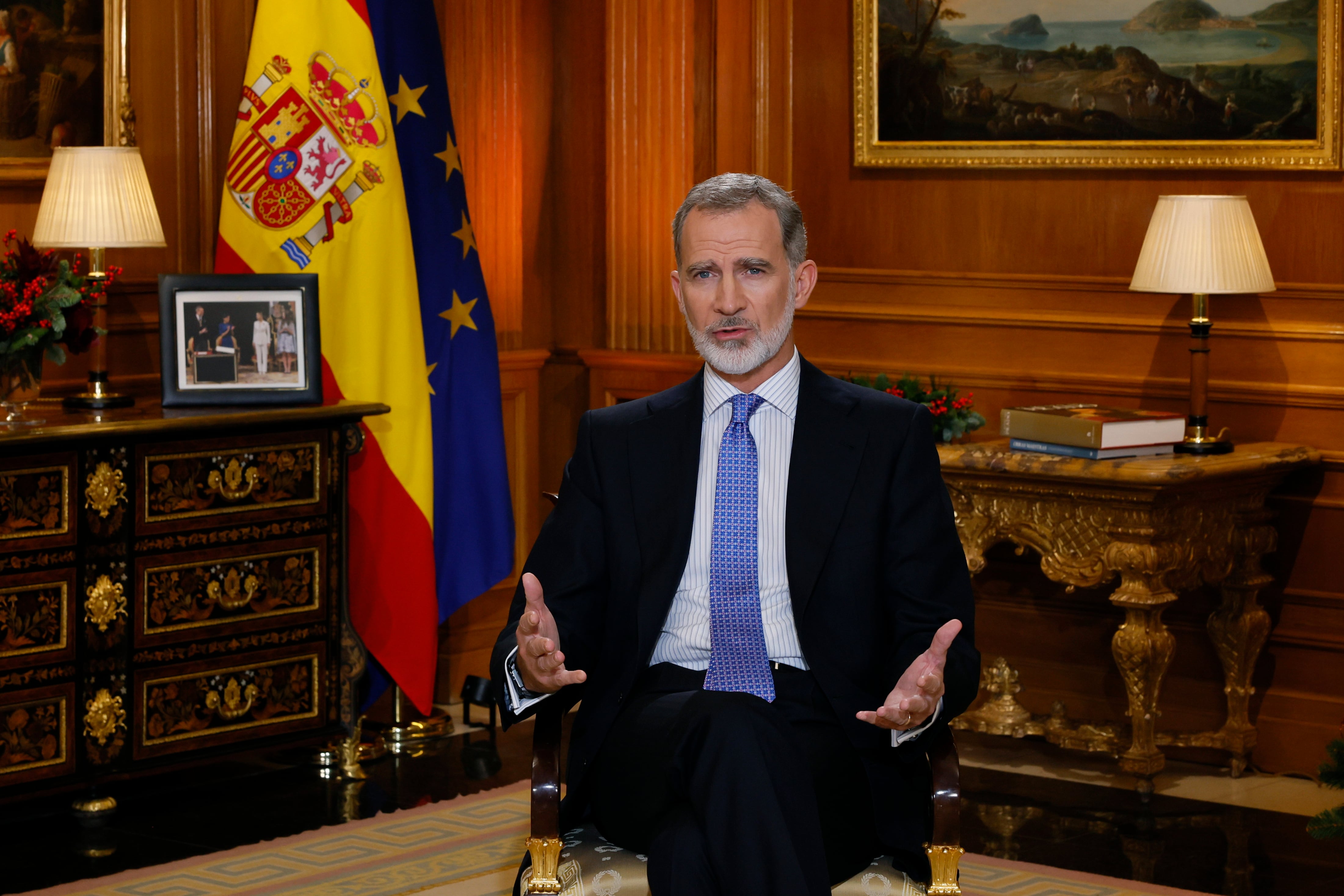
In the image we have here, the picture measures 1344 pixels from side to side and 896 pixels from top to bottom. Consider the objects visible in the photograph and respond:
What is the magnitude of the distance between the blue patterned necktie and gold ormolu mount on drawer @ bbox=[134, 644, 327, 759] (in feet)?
7.55

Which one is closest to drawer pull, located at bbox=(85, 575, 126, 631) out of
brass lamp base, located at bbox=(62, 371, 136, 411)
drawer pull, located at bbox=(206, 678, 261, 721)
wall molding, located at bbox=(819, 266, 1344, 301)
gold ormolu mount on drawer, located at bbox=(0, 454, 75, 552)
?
gold ormolu mount on drawer, located at bbox=(0, 454, 75, 552)

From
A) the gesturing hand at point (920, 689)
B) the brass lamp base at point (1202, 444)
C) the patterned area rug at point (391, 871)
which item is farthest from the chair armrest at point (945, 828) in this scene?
the brass lamp base at point (1202, 444)

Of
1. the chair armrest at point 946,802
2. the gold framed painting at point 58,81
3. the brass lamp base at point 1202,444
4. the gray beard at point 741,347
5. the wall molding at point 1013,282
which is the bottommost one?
the chair armrest at point 946,802

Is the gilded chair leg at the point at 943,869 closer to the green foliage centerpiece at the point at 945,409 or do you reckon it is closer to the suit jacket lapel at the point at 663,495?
the suit jacket lapel at the point at 663,495

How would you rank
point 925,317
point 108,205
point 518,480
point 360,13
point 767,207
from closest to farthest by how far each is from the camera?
point 767,207, point 108,205, point 360,13, point 925,317, point 518,480

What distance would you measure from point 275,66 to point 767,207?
9.04ft

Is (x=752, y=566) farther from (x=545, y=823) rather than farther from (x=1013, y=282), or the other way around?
(x=1013, y=282)

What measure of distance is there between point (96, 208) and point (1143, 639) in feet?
10.3

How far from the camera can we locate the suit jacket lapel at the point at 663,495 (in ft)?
9.62

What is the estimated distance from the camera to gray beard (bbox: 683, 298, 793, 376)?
298 centimetres

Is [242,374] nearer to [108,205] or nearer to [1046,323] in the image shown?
[108,205]

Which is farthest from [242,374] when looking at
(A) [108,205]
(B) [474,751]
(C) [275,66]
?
(B) [474,751]

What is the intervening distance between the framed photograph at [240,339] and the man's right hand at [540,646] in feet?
8.21

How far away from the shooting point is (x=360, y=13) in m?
5.31
